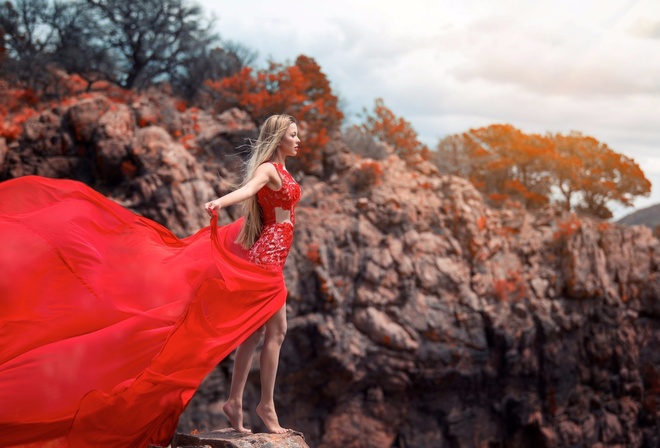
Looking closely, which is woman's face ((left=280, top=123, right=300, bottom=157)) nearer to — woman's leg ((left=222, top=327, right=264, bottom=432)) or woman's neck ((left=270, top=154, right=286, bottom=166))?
woman's neck ((left=270, top=154, right=286, bottom=166))

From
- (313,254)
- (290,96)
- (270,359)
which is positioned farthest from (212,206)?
(290,96)

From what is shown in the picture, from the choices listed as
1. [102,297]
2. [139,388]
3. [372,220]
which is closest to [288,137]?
[102,297]

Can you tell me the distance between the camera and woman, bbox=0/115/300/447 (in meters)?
4.34

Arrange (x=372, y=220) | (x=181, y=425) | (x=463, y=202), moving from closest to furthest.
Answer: (x=181, y=425) < (x=372, y=220) < (x=463, y=202)

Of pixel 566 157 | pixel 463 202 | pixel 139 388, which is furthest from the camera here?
pixel 566 157

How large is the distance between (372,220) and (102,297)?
11.7 meters

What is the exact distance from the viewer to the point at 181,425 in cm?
1344

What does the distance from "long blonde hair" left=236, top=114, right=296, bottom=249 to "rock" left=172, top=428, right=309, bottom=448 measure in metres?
1.35

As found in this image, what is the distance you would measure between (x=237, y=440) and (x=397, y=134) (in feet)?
51.6

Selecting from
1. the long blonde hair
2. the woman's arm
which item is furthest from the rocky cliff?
the woman's arm

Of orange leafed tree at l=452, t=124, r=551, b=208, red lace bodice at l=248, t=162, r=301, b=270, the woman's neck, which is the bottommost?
red lace bodice at l=248, t=162, r=301, b=270

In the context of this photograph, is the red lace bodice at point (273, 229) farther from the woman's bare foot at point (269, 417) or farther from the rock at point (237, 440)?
the rock at point (237, 440)

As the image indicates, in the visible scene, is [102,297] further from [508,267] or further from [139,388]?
[508,267]

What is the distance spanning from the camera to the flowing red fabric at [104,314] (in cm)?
432
